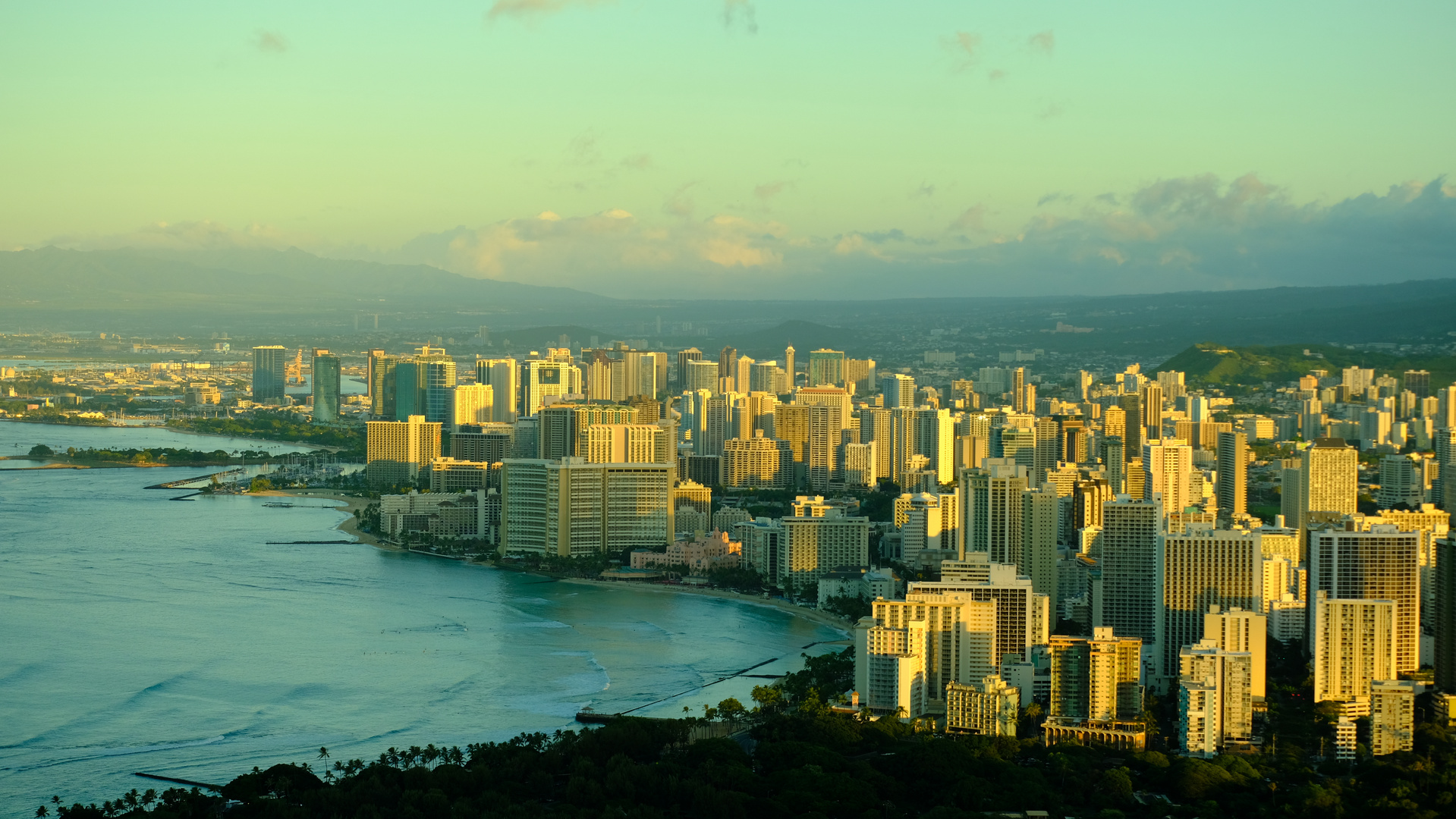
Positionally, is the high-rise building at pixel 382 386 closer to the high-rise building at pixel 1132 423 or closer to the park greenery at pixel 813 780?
the high-rise building at pixel 1132 423

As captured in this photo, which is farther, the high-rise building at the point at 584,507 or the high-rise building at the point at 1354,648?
the high-rise building at the point at 584,507

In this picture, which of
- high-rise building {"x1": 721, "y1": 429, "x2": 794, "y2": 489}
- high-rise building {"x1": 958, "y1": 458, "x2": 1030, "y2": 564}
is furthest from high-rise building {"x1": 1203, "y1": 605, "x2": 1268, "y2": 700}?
high-rise building {"x1": 721, "y1": 429, "x2": 794, "y2": 489}

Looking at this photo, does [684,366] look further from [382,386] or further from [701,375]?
[382,386]

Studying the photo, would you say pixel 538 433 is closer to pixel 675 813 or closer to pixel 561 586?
pixel 561 586

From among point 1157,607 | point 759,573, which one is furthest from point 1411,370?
point 1157,607

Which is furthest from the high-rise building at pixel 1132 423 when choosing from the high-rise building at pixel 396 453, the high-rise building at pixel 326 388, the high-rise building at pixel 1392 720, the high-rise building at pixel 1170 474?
the high-rise building at pixel 326 388

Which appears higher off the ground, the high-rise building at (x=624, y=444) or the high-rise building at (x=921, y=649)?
the high-rise building at (x=624, y=444)

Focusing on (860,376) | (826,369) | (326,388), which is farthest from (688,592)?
(860,376)
